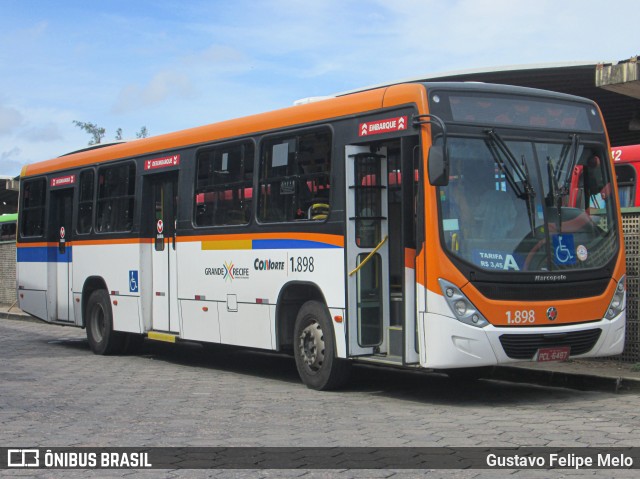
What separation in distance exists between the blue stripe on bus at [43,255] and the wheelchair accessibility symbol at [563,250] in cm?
966

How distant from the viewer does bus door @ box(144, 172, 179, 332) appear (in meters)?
14.3

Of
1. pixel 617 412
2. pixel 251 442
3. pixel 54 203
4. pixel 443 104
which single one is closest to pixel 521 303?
pixel 617 412

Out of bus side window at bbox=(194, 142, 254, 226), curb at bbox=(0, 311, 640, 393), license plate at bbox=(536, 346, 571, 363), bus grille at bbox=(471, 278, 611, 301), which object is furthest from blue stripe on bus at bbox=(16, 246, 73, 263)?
license plate at bbox=(536, 346, 571, 363)

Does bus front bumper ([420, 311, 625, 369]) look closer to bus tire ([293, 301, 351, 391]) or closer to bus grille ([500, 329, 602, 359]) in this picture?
bus grille ([500, 329, 602, 359])

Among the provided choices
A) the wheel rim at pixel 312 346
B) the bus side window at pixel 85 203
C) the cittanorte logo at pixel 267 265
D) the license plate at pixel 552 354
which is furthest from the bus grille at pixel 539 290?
the bus side window at pixel 85 203

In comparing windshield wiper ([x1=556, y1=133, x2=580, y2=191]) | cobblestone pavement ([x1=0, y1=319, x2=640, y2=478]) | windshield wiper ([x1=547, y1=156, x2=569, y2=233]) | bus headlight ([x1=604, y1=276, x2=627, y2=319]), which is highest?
windshield wiper ([x1=556, y1=133, x2=580, y2=191])

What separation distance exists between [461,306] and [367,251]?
1.51 metres

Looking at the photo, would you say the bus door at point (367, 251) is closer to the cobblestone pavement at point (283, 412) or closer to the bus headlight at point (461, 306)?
the cobblestone pavement at point (283, 412)

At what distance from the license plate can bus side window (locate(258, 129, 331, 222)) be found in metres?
2.79

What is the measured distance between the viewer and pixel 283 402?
10305 millimetres

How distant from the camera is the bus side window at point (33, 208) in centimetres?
1822

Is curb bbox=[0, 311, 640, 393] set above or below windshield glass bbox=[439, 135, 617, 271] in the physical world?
below

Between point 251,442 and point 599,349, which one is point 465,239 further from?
point 251,442

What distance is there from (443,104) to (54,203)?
9940 mm
